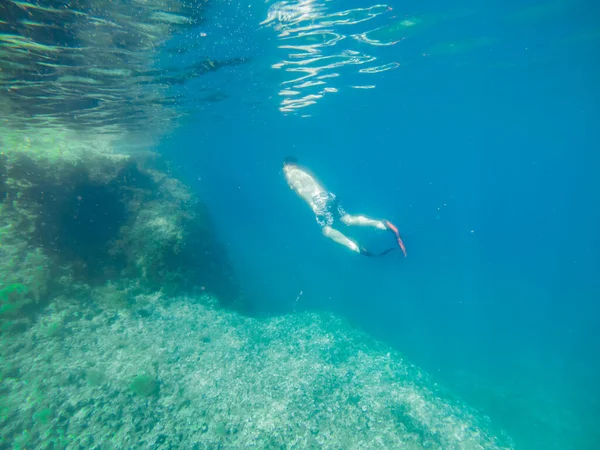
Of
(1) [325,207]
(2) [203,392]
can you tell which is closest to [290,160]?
(1) [325,207]

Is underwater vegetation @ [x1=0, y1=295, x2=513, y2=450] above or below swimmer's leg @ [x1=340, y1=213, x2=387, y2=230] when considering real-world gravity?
below

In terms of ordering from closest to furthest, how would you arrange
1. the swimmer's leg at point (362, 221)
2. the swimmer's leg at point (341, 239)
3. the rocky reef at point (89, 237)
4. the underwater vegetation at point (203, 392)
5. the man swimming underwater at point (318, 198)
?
the underwater vegetation at point (203, 392)
the swimmer's leg at point (341, 239)
the swimmer's leg at point (362, 221)
the rocky reef at point (89, 237)
the man swimming underwater at point (318, 198)

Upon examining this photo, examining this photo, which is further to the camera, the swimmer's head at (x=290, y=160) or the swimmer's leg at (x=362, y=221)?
the swimmer's head at (x=290, y=160)

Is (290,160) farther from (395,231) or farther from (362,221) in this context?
(395,231)

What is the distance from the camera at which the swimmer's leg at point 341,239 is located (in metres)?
10.3

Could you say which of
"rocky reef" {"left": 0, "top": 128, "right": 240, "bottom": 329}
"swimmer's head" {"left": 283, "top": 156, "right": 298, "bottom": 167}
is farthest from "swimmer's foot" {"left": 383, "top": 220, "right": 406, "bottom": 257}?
"rocky reef" {"left": 0, "top": 128, "right": 240, "bottom": 329}

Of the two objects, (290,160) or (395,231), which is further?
(290,160)

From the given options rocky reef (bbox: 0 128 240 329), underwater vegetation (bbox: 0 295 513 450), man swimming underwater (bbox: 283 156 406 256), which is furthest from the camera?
man swimming underwater (bbox: 283 156 406 256)

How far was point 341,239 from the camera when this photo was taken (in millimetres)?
10891

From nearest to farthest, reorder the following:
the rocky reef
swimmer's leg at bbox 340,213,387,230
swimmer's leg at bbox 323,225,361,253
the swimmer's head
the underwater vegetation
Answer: the underwater vegetation < swimmer's leg at bbox 323,225,361,253 < swimmer's leg at bbox 340,213,387,230 < the rocky reef < the swimmer's head

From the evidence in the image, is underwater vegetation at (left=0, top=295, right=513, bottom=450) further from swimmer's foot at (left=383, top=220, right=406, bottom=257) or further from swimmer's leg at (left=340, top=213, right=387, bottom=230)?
swimmer's leg at (left=340, top=213, right=387, bottom=230)

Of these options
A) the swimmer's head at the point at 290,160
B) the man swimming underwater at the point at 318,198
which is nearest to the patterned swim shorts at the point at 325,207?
the man swimming underwater at the point at 318,198

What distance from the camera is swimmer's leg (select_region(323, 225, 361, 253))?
33.9ft

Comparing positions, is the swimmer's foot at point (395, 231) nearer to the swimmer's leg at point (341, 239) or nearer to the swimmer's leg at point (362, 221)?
the swimmer's leg at point (362, 221)
